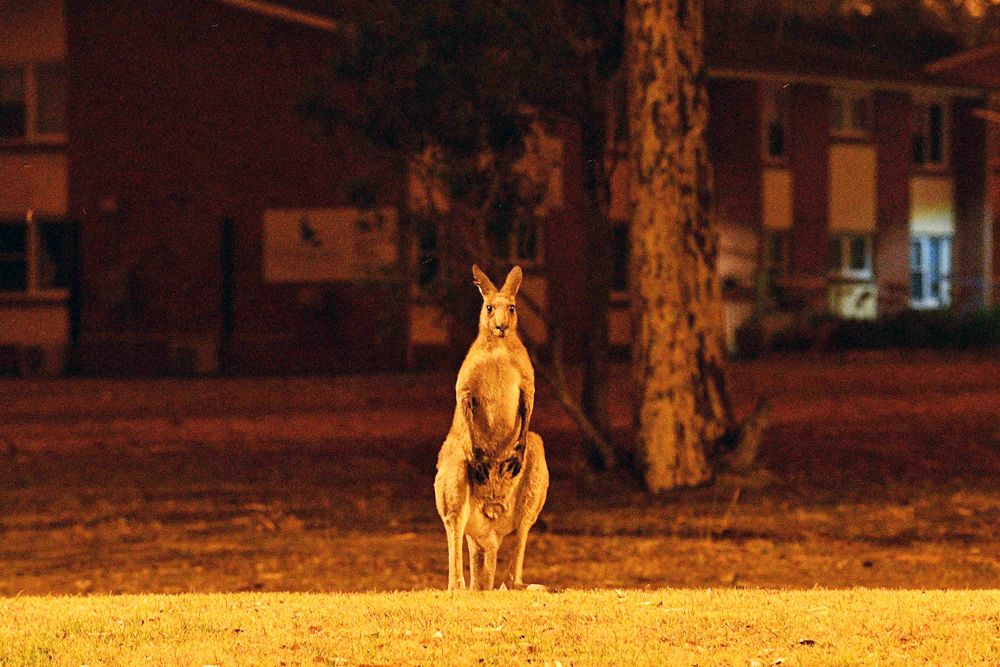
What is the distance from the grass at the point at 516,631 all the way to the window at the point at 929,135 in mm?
34301

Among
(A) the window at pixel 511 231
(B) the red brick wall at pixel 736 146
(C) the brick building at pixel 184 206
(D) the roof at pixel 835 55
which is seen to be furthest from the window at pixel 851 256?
(A) the window at pixel 511 231

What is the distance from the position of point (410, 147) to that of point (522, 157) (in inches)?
44.5

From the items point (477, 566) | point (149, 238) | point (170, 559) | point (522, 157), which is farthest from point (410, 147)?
point (149, 238)

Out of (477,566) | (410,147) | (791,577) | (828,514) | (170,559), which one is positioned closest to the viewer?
(477,566)

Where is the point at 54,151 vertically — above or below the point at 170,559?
above

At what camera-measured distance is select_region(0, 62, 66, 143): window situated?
31.9 metres

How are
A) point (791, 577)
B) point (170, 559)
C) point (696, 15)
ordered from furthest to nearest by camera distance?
point (696, 15), point (170, 559), point (791, 577)

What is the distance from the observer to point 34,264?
31.8 m

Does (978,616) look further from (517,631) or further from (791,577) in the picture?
(791,577)

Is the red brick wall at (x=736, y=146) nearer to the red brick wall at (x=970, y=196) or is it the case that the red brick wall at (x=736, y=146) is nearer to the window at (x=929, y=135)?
the window at (x=929, y=135)

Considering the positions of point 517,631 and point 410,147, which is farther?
point 410,147

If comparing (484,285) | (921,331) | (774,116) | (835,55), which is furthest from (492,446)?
(835,55)

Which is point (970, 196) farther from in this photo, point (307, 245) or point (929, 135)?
point (307, 245)

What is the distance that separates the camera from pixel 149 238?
1215 inches
